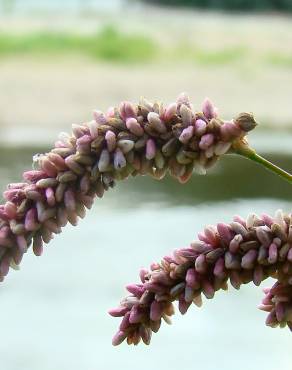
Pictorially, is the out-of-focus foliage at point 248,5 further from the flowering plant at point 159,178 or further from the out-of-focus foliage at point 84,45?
the flowering plant at point 159,178

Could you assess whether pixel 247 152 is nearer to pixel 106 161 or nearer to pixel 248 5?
pixel 106 161

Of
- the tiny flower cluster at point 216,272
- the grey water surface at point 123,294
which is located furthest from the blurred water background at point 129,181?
the tiny flower cluster at point 216,272

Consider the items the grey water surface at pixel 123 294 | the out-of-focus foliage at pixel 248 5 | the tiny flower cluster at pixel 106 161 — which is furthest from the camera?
the out-of-focus foliage at pixel 248 5

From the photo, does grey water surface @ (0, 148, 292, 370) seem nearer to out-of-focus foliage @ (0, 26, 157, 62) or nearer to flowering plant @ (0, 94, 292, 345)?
flowering plant @ (0, 94, 292, 345)

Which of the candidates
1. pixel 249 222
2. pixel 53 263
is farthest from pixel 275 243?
pixel 53 263

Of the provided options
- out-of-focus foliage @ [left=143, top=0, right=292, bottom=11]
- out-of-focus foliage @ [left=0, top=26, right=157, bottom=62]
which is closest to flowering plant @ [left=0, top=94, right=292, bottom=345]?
out-of-focus foliage @ [left=0, top=26, right=157, bottom=62]

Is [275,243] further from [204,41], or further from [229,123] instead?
[204,41]

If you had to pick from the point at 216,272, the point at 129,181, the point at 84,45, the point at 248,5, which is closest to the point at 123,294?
the point at 129,181
